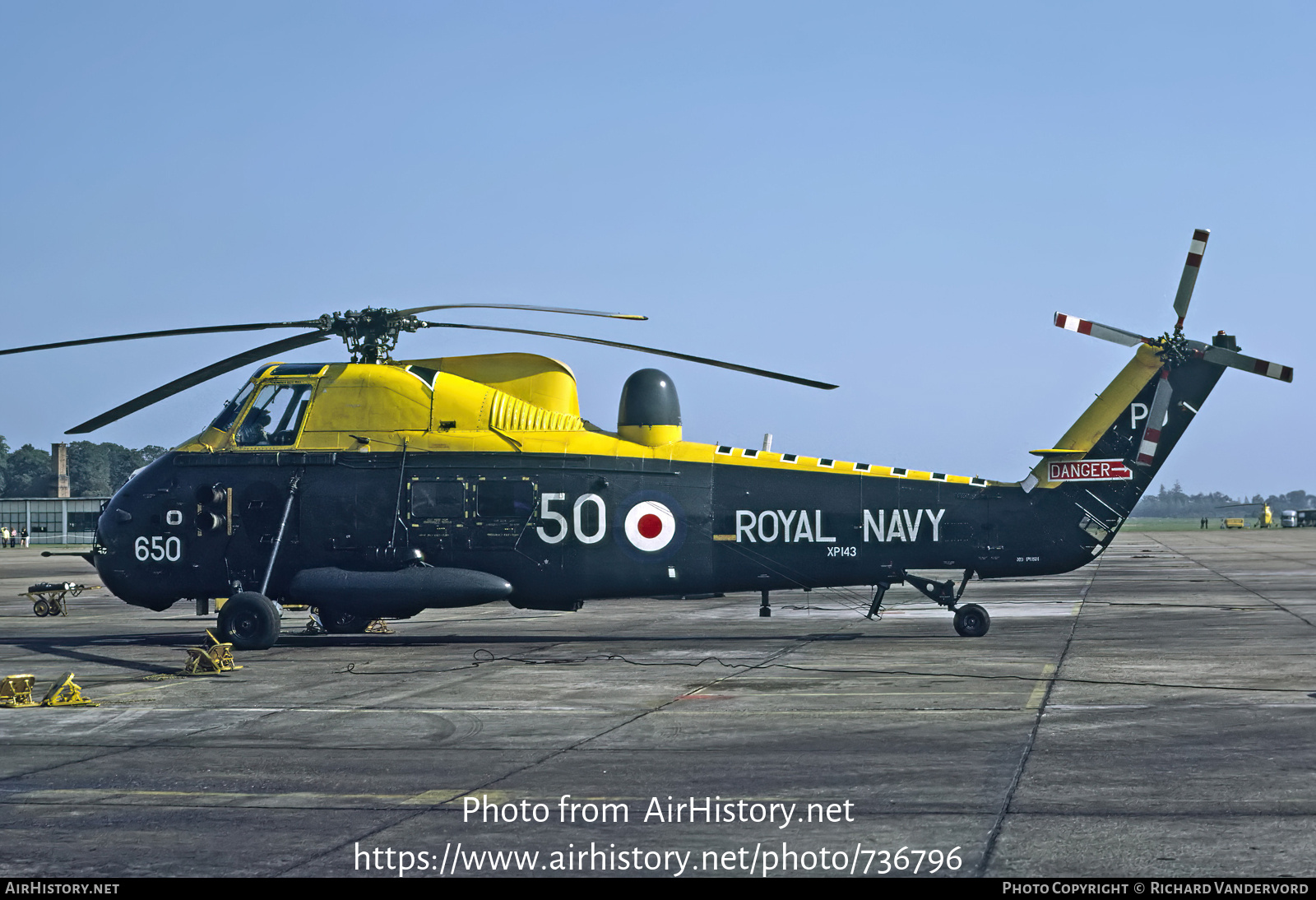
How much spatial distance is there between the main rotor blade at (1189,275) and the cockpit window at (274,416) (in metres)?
14.6

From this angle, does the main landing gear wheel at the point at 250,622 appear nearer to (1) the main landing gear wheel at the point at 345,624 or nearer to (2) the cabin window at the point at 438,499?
(1) the main landing gear wheel at the point at 345,624

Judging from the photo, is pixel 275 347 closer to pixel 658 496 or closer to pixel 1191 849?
pixel 658 496

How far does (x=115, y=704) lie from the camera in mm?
14281

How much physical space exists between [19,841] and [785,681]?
928 centimetres

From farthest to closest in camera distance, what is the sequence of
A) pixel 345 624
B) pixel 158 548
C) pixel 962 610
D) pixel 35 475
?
pixel 35 475 → pixel 345 624 → pixel 158 548 → pixel 962 610

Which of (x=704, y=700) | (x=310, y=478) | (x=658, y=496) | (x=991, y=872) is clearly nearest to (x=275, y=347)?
(x=310, y=478)

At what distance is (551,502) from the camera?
65.6ft

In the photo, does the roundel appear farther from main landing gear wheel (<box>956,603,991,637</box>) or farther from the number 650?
the number 650

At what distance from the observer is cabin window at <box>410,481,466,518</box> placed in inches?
790

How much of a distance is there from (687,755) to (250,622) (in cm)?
1116

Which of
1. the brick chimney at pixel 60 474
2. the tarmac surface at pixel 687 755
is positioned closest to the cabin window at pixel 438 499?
the tarmac surface at pixel 687 755

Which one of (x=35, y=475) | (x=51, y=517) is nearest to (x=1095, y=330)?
(x=51, y=517)

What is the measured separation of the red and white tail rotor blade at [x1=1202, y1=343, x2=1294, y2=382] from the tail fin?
0.14 metres

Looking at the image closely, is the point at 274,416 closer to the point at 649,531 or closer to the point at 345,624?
the point at 345,624
